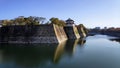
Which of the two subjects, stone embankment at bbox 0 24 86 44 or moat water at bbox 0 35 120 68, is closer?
moat water at bbox 0 35 120 68

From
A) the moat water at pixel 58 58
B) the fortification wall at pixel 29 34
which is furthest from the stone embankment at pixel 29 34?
the moat water at pixel 58 58

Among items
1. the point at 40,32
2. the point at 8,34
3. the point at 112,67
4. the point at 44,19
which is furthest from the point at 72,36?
the point at 112,67

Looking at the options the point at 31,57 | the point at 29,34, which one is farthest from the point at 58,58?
the point at 29,34

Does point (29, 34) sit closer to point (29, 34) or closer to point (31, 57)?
point (29, 34)

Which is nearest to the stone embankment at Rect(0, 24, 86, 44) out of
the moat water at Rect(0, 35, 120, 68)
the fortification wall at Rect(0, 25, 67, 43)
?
the fortification wall at Rect(0, 25, 67, 43)

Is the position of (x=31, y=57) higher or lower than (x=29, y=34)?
lower

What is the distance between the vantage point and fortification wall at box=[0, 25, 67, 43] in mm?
20688

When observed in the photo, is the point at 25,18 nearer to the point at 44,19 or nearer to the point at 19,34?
the point at 44,19

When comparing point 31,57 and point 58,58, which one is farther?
point 31,57

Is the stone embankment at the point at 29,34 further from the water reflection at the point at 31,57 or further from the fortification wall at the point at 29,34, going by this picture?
the water reflection at the point at 31,57

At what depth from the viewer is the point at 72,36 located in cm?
3178

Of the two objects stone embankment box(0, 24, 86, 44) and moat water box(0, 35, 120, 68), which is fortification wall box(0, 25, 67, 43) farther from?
moat water box(0, 35, 120, 68)

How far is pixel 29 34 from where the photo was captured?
2131cm

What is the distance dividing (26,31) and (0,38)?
3584 mm
